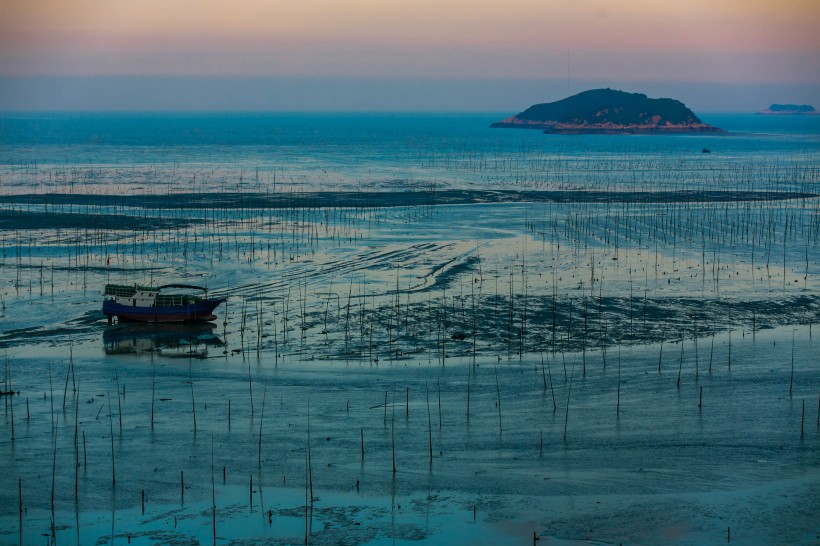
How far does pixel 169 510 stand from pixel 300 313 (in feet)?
45.4

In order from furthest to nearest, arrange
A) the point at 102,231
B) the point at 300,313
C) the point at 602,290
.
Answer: the point at 102,231 → the point at 602,290 → the point at 300,313

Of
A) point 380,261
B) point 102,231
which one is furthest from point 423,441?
point 102,231

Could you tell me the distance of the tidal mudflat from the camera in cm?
1678

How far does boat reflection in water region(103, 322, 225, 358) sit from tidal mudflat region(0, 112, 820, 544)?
0.11m

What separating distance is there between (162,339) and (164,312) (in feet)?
4.54

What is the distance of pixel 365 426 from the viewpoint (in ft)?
68.4

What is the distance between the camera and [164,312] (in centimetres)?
2992

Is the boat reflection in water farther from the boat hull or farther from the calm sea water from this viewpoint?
the calm sea water

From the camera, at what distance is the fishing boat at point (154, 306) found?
29594 mm

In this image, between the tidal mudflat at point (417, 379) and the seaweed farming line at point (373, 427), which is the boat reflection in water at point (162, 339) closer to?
the tidal mudflat at point (417, 379)

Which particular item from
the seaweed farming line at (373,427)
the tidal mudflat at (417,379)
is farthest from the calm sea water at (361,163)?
the seaweed farming line at (373,427)

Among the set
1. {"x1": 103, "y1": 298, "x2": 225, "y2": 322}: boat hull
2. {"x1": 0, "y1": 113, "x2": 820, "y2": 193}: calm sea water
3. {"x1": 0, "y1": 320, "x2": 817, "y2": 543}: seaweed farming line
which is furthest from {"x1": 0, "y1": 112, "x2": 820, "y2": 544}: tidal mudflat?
{"x1": 0, "y1": 113, "x2": 820, "y2": 193}: calm sea water

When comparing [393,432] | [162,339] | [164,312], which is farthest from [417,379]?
[164,312]

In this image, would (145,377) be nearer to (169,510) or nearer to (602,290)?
(169,510)
